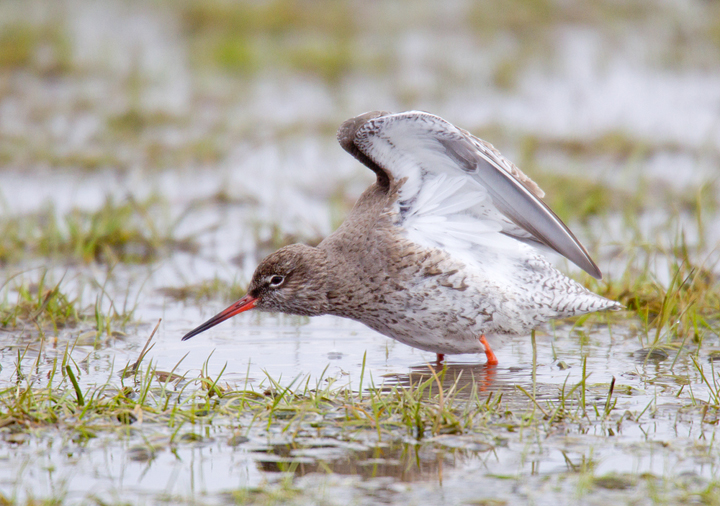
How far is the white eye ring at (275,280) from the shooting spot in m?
5.95

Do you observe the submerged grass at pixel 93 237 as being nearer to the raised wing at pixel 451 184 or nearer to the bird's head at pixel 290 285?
the bird's head at pixel 290 285

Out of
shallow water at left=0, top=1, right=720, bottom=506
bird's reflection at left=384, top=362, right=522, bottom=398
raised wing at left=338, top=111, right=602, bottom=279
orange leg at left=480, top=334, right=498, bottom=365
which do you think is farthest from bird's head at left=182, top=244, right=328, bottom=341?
orange leg at left=480, top=334, right=498, bottom=365

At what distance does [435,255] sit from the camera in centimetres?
554

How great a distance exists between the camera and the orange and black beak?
564 centimetres

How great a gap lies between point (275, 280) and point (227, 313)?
375 mm

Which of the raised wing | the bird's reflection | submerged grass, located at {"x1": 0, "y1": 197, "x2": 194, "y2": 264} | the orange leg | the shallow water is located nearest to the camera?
the shallow water

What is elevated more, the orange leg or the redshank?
the redshank

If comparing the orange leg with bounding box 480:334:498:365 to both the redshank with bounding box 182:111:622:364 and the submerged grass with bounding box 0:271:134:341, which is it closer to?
the redshank with bounding box 182:111:622:364

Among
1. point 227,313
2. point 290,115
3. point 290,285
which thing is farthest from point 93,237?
point 290,115

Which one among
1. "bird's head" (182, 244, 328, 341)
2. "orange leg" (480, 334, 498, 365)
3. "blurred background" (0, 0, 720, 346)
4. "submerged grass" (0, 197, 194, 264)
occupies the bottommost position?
"orange leg" (480, 334, 498, 365)

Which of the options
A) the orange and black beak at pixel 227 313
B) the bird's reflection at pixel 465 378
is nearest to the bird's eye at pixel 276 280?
the orange and black beak at pixel 227 313

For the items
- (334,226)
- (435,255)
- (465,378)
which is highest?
(334,226)

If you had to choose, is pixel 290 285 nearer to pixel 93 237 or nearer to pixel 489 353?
pixel 489 353

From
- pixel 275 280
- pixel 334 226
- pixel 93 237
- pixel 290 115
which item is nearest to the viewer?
pixel 275 280
